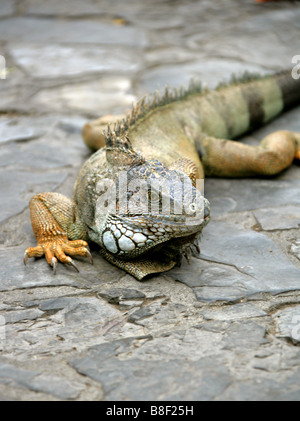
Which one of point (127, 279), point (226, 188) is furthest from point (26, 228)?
point (226, 188)

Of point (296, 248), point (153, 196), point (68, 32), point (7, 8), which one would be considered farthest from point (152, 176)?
point (7, 8)

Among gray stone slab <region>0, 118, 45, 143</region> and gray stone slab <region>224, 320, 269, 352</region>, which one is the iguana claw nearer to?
gray stone slab <region>224, 320, 269, 352</region>

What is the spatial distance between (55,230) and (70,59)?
4.81m

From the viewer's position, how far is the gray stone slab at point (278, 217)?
179 inches

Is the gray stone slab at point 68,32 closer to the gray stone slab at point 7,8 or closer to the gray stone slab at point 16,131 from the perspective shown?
the gray stone slab at point 7,8

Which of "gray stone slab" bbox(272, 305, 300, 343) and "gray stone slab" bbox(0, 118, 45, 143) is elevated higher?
"gray stone slab" bbox(0, 118, 45, 143)

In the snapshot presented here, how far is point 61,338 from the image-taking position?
10.7 feet

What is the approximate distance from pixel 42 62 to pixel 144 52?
1.61m

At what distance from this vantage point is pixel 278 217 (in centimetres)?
469

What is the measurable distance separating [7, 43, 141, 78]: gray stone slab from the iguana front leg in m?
3.95

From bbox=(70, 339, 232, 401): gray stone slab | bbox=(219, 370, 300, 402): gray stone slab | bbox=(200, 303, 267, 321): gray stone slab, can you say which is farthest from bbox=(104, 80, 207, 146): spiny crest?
bbox=(219, 370, 300, 402): gray stone slab

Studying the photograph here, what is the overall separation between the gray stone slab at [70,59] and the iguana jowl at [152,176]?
235 centimetres

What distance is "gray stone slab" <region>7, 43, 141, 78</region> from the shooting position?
26.0ft

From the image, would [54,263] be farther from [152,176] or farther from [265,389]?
[265,389]
